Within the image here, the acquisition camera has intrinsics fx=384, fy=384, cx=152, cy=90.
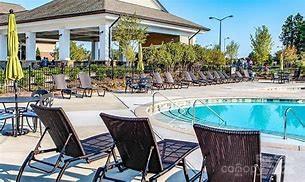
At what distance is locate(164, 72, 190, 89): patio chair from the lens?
65.8ft

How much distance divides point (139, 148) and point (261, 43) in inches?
1363

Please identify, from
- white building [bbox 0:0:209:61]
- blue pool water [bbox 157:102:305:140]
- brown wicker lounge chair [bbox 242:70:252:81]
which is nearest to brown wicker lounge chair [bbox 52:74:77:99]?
blue pool water [bbox 157:102:305:140]

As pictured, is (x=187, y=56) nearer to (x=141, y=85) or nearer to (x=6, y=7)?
(x=141, y=85)

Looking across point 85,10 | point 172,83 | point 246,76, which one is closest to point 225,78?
point 246,76

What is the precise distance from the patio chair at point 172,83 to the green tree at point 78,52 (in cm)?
2012

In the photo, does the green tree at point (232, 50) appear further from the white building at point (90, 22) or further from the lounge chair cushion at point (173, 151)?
the lounge chair cushion at point (173, 151)

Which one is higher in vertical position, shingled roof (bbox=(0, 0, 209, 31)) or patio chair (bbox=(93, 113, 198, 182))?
shingled roof (bbox=(0, 0, 209, 31))

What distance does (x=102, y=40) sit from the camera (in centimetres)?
2562

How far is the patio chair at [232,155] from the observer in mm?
3312

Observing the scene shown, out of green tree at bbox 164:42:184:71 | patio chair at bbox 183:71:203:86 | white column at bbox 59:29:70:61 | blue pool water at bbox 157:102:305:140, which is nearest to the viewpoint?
blue pool water at bbox 157:102:305:140

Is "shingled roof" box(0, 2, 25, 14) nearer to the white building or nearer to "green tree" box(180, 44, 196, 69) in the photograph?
the white building

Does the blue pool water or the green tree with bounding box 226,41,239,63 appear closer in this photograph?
the blue pool water

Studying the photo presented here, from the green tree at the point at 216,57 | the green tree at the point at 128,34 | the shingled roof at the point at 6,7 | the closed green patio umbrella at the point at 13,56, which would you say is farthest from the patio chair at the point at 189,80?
the shingled roof at the point at 6,7

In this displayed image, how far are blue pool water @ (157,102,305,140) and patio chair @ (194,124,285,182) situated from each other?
6971 millimetres
